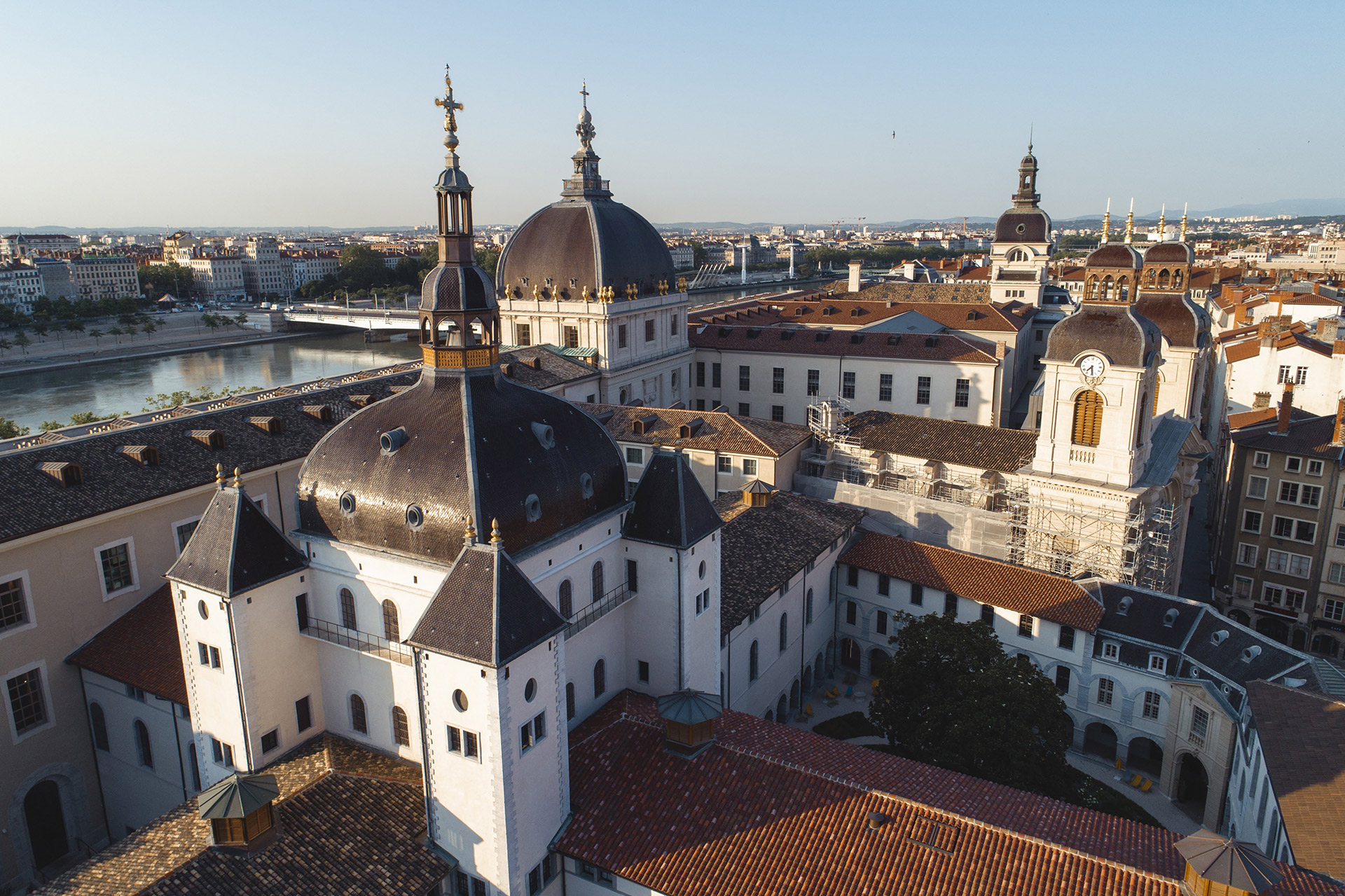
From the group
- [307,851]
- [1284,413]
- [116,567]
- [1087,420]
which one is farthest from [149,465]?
[1284,413]

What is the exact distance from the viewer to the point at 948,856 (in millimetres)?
17906

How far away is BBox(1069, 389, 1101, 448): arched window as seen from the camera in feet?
111

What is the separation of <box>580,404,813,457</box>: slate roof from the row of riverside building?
14.1 ft

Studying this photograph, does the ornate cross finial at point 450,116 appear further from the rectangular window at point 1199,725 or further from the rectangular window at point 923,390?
the rectangular window at point 923,390

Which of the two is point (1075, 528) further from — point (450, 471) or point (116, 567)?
point (116, 567)

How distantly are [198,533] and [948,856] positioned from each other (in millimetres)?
18310

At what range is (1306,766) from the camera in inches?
818

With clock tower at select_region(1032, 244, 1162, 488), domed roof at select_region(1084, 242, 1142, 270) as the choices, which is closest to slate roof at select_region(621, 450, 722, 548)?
clock tower at select_region(1032, 244, 1162, 488)

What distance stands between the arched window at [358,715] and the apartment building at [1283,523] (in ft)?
124

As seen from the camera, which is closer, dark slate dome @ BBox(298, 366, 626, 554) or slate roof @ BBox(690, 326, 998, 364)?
dark slate dome @ BBox(298, 366, 626, 554)

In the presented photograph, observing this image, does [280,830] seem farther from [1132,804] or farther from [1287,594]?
[1287,594]

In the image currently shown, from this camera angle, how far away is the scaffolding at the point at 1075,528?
3341 cm

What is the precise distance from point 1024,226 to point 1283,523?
2161 inches

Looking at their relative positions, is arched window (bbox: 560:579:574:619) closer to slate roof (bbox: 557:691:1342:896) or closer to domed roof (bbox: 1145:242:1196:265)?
slate roof (bbox: 557:691:1342:896)
